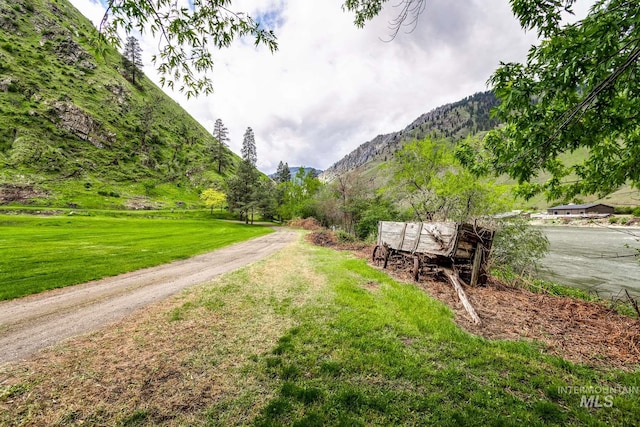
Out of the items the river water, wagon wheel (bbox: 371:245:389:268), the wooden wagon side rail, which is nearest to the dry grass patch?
the wooden wagon side rail

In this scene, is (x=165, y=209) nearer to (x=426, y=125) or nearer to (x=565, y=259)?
(x=565, y=259)

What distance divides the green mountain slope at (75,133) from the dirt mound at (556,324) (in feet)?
182

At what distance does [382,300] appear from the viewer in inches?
280

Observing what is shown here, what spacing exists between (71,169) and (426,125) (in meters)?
203

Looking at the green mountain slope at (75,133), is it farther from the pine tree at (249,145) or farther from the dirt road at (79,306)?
A: the dirt road at (79,306)

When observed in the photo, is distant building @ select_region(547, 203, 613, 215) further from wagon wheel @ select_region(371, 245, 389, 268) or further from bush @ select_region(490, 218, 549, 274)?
wagon wheel @ select_region(371, 245, 389, 268)

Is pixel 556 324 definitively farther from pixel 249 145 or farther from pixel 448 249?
pixel 249 145

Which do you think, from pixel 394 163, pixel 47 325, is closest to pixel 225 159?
pixel 394 163

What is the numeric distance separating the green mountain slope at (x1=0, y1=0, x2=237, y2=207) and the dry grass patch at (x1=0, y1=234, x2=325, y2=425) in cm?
5107

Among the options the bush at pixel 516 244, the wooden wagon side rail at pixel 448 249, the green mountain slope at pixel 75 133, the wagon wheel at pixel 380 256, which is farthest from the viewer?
the green mountain slope at pixel 75 133

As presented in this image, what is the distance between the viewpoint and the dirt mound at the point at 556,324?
4.54 meters

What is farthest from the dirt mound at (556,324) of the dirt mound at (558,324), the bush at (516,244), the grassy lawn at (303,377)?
the bush at (516,244)

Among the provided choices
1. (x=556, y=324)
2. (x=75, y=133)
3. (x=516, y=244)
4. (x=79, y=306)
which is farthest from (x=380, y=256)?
(x=75, y=133)

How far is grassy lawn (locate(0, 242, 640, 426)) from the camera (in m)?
2.99
